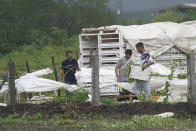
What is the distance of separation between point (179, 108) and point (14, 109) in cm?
387

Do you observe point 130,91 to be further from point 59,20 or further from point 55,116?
point 59,20

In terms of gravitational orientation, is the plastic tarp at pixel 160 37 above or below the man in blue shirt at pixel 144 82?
above

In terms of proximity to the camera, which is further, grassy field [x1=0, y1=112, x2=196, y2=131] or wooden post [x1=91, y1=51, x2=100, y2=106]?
wooden post [x1=91, y1=51, x2=100, y2=106]

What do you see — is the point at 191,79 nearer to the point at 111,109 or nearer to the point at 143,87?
the point at 143,87

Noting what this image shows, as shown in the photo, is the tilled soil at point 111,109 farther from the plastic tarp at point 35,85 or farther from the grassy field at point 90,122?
the plastic tarp at point 35,85

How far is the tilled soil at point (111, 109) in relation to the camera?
957 centimetres

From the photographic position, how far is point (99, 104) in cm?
1030

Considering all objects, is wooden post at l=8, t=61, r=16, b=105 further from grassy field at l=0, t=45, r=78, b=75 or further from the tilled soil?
grassy field at l=0, t=45, r=78, b=75

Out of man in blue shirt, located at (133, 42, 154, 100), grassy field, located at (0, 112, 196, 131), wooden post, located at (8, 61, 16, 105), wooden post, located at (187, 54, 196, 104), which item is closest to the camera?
grassy field, located at (0, 112, 196, 131)

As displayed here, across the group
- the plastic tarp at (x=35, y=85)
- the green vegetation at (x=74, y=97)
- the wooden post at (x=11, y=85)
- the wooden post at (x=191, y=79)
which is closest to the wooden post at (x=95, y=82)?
the green vegetation at (x=74, y=97)

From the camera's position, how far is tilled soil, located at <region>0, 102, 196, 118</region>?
31.4 feet

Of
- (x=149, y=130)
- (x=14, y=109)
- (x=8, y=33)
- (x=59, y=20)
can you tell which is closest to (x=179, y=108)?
(x=149, y=130)

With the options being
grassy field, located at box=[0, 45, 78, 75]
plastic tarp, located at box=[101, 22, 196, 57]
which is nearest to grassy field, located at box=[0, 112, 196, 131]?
plastic tarp, located at box=[101, 22, 196, 57]

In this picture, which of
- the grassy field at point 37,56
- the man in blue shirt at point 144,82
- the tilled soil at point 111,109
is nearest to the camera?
the tilled soil at point 111,109
